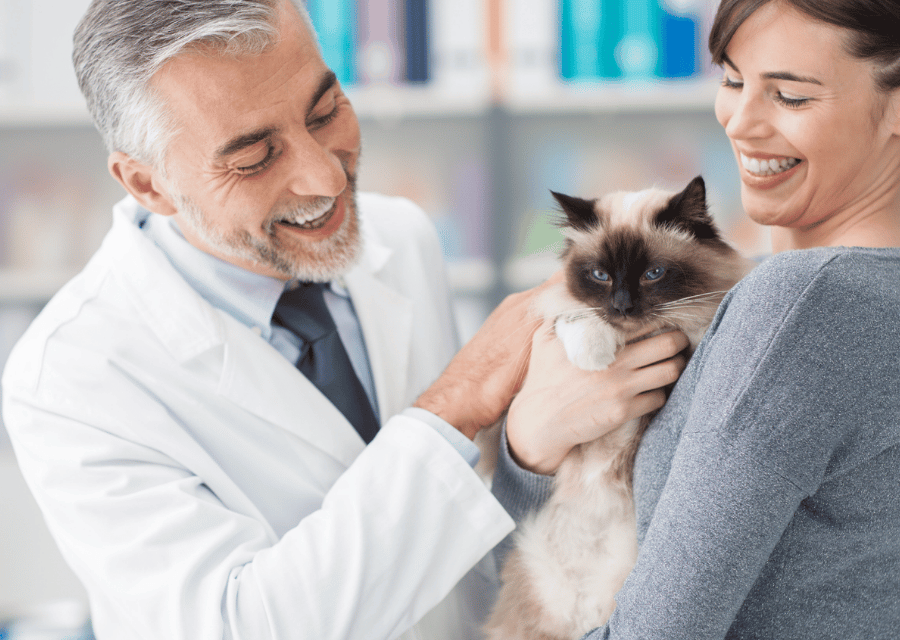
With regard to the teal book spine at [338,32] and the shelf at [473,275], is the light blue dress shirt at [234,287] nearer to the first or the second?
the teal book spine at [338,32]

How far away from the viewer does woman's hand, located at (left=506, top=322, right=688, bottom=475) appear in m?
1.06

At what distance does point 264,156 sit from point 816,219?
1007 millimetres

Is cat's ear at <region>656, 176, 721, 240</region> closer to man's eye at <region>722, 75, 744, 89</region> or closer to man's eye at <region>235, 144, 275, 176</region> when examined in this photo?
man's eye at <region>722, 75, 744, 89</region>

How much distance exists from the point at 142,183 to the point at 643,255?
3.44 feet

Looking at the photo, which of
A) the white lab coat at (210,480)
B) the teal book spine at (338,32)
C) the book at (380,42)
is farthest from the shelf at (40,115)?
the white lab coat at (210,480)

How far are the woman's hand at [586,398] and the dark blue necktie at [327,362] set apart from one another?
0.39 metres

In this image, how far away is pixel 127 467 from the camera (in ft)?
3.66

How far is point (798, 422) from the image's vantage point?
30.0 inches

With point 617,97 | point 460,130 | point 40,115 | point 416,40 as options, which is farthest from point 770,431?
point 40,115

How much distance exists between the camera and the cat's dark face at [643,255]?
3.69 ft

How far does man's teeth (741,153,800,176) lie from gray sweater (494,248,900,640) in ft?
0.81

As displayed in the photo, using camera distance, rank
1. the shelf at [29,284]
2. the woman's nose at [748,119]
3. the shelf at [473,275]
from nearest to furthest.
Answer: the woman's nose at [748,119], the shelf at [29,284], the shelf at [473,275]

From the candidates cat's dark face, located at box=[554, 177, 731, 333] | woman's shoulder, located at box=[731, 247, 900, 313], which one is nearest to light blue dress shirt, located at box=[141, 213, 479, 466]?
cat's dark face, located at box=[554, 177, 731, 333]

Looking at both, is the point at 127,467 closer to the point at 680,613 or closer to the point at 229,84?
the point at 229,84
